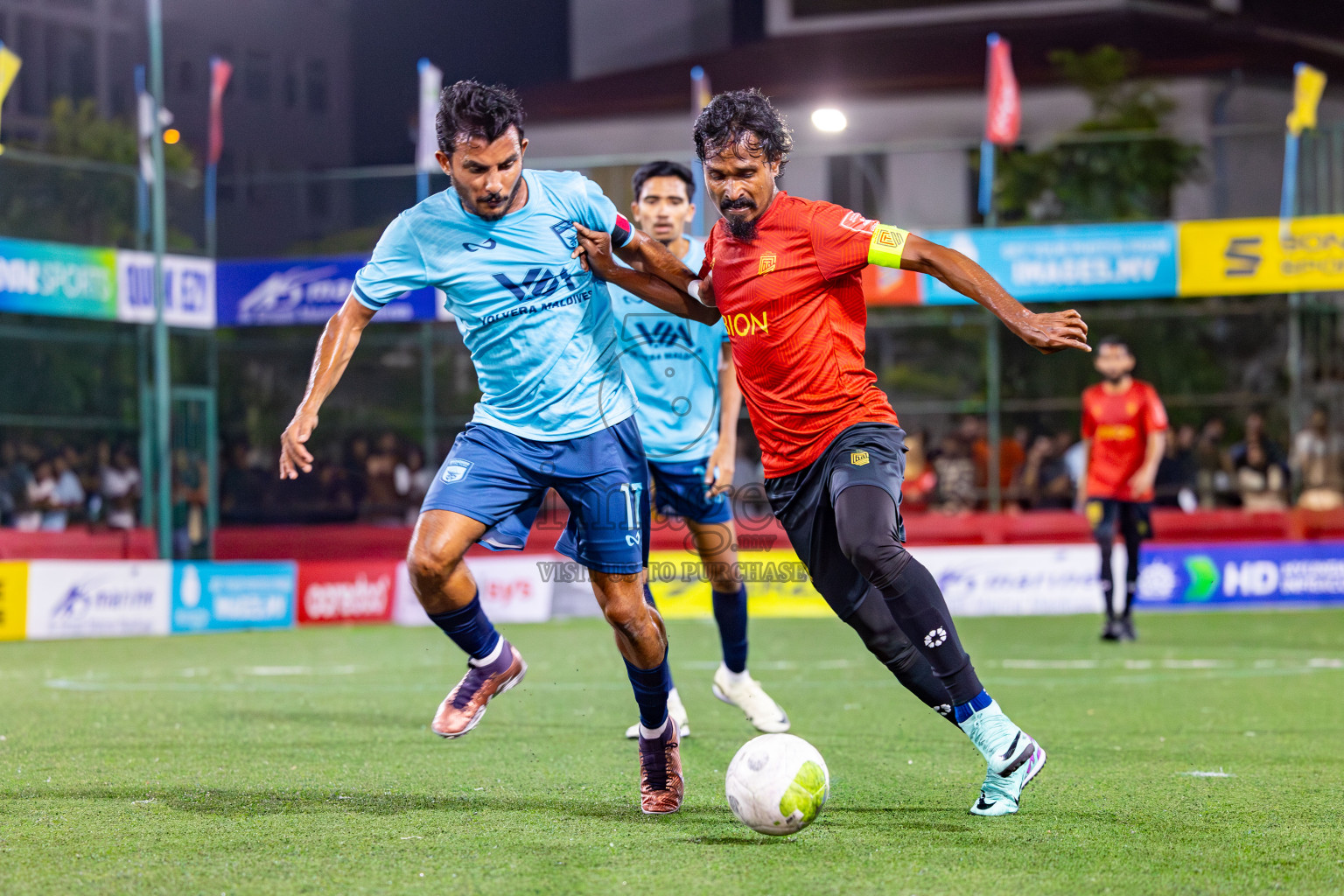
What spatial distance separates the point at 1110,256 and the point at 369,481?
34.0 feet

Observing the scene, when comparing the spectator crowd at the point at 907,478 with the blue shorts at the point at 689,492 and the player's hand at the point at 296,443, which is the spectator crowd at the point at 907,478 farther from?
the player's hand at the point at 296,443

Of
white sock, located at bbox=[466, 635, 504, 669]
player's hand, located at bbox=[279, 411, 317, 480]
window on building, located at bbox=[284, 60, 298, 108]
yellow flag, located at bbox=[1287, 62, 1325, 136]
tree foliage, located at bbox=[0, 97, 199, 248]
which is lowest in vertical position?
white sock, located at bbox=[466, 635, 504, 669]

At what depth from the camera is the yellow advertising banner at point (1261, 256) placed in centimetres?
1825

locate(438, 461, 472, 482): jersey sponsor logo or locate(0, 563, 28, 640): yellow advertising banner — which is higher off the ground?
locate(438, 461, 472, 482): jersey sponsor logo

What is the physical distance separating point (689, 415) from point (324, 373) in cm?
235

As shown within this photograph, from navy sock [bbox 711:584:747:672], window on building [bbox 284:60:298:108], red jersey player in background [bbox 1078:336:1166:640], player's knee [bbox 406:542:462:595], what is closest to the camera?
player's knee [bbox 406:542:462:595]

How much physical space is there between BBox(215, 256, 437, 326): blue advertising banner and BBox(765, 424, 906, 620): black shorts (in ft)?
48.5

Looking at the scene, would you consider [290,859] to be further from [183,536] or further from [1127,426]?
[183,536]

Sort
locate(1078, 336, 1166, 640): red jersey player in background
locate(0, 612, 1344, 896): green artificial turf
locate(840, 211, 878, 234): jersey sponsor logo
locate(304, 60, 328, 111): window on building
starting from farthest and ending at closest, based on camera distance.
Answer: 1. locate(304, 60, 328, 111): window on building
2. locate(1078, 336, 1166, 640): red jersey player in background
3. locate(840, 211, 878, 234): jersey sponsor logo
4. locate(0, 612, 1344, 896): green artificial turf

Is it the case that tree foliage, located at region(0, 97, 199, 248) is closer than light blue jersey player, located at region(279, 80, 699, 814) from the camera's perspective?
No

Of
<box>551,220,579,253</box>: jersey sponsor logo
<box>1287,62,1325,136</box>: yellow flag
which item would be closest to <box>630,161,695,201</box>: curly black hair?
<box>551,220,579,253</box>: jersey sponsor logo

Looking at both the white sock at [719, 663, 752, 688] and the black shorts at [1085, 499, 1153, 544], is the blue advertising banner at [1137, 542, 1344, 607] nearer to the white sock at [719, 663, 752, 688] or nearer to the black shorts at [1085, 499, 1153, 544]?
the black shorts at [1085, 499, 1153, 544]

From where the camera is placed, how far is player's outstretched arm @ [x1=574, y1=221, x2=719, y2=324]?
5242 mm

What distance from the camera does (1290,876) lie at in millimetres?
3807
